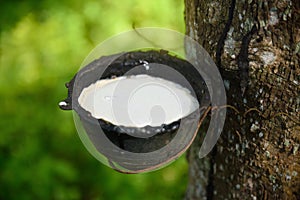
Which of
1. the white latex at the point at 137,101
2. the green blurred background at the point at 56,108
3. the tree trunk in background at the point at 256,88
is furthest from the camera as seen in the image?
the green blurred background at the point at 56,108

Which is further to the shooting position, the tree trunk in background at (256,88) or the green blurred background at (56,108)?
the green blurred background at (56,108)

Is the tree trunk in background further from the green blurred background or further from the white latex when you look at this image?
the green blurred background

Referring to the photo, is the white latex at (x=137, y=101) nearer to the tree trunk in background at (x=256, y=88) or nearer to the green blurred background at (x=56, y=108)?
the tree trunk in background at (x=256, y=88)

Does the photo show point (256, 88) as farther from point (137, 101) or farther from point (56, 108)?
point (56, 108)

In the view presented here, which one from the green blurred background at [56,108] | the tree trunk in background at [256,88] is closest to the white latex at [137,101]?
the tree trunk in background at [256,88]

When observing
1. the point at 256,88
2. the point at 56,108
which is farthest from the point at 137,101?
the point at 56,108

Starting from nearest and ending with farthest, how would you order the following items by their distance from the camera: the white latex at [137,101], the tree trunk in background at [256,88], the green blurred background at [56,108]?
the tree trunk in background at [256,88], the white latex at [137,101], the green blurred background at [56,108]

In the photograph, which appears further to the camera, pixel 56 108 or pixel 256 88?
pixel 56 108

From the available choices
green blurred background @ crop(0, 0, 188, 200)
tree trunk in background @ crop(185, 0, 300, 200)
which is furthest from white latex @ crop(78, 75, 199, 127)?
green blurred background @ crop(0, 0, 188, 200)
